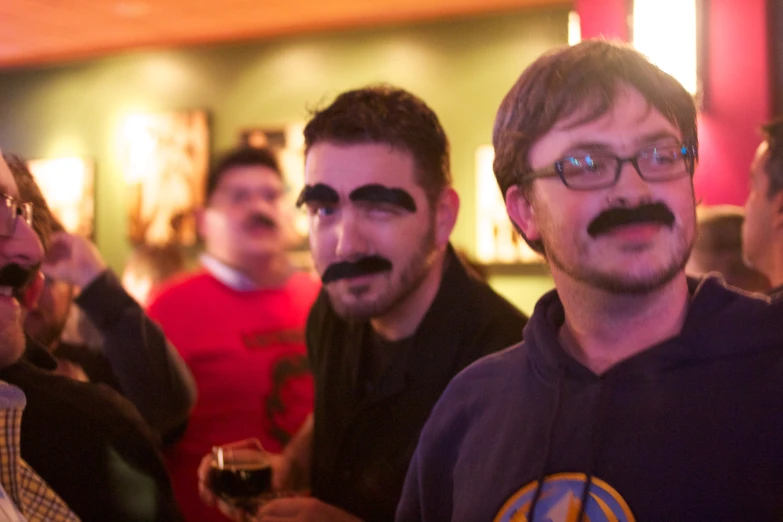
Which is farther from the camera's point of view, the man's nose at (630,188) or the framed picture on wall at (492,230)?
the framed picture on wall at (492,230)

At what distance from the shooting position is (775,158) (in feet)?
5.91

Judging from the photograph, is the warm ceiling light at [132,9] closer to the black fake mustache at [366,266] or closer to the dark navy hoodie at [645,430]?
the black fake mustache at [366,266]

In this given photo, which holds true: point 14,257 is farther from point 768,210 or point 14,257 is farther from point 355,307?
point 768,210

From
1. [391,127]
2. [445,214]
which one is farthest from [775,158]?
[391,127]

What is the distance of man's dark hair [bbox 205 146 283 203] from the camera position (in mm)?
2111

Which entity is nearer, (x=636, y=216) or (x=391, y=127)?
(x=636, y=216)

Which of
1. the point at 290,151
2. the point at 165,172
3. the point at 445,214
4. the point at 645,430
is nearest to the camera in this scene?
the point at 645,430

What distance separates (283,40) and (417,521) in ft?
12.8

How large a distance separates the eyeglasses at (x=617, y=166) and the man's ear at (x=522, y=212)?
105mm

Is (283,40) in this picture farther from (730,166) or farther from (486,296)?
(486,296)

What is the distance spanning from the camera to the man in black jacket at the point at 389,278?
134 cm

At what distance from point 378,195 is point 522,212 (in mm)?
298

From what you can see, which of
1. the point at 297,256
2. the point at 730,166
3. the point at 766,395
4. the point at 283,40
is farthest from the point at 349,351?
the point at 283,40

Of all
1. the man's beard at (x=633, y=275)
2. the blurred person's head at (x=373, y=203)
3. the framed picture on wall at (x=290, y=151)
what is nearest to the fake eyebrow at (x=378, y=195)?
the blurred person's head at (x=373, y=203)
